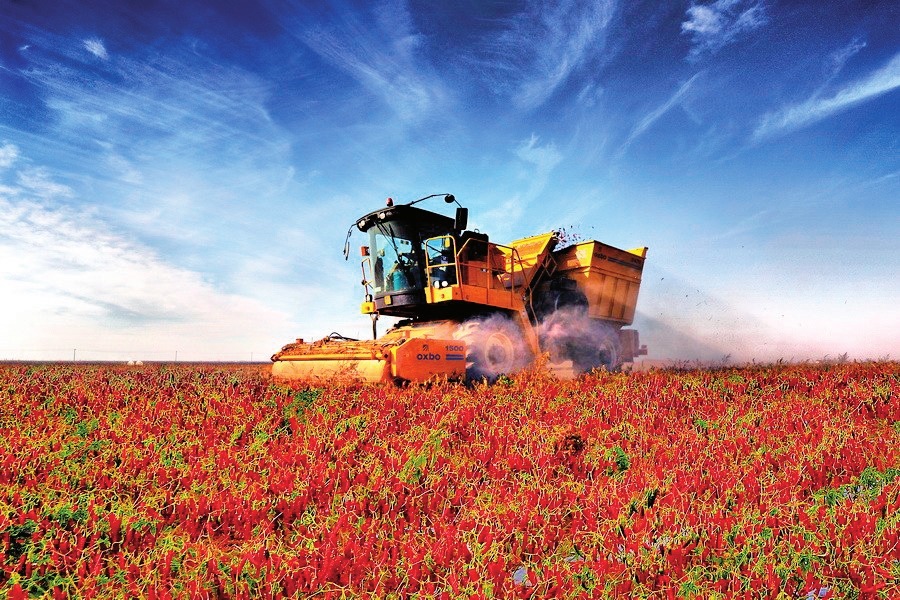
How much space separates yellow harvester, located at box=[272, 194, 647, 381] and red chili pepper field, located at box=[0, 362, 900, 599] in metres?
2.31

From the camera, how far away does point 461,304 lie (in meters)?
11.0

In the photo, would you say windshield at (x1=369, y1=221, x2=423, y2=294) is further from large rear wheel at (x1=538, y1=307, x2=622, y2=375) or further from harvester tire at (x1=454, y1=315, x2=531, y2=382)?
large rear wheel at (x1=538, y1=307, x2=622, y2=375)

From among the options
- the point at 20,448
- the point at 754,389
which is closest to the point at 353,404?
the point at 20,448

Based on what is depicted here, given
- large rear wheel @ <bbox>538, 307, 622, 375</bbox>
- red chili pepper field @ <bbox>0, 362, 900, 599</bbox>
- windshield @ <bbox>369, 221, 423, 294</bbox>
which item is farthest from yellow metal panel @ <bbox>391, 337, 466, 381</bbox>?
large rear wheel @ <bbox>538, 307, 622, 375</bbox>

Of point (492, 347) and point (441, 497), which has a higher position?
point (492, 347)

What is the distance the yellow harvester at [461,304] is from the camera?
30.9 feet

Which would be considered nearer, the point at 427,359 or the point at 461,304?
the point at 427,359

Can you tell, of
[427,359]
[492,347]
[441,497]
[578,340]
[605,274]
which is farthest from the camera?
[605,274]

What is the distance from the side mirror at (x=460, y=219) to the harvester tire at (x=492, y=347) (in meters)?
1.97

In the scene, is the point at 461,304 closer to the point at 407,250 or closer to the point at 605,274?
the point at 407,250

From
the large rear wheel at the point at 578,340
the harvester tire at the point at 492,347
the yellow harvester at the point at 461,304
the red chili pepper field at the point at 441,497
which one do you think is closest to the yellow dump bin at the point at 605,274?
the yellow harvester at the point at 461,304

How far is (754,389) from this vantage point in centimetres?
861

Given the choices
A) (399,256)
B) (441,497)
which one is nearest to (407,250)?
(399,256)

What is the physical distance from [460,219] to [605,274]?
535cm
